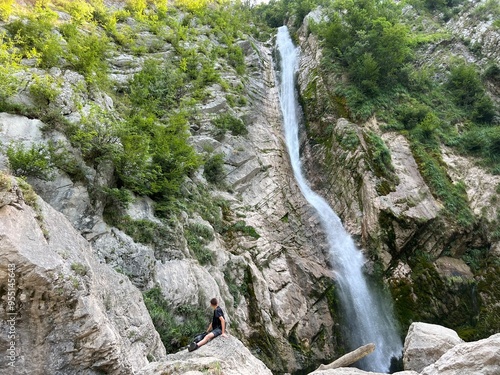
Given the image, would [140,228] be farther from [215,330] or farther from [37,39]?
[37,39]

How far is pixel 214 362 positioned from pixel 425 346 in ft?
22.1

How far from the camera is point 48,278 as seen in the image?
4742 mm

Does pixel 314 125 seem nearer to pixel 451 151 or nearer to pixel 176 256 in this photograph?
pixel 451 151

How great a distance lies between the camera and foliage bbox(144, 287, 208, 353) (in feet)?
26.8

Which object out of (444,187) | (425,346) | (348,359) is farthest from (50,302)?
(444,187)

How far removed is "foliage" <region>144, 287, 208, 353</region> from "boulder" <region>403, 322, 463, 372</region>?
5781 millimetres

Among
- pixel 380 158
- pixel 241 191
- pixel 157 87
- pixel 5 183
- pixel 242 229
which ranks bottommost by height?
pixel 242 229

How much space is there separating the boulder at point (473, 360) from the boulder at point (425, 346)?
13.4 feet

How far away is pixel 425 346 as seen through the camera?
357 inches

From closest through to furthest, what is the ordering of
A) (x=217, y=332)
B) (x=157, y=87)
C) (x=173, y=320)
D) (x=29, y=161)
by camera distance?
1. (x=217, y=332)
2. (x=29, y=161)
3. (x=173, y=320)
4. (x=157, y=87)

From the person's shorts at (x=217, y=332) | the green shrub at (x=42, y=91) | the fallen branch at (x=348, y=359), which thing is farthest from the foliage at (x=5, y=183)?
the fallen branch at (x=348, y=359)

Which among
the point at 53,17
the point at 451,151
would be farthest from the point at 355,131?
the point at 53,17

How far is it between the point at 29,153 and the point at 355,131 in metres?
15.7

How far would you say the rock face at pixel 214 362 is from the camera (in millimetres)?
5324
